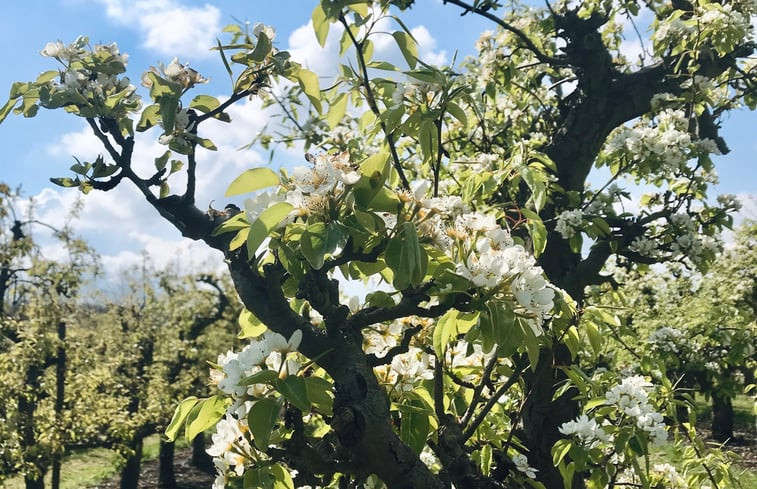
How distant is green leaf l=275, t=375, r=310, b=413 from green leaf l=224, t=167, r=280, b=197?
0.42 metres

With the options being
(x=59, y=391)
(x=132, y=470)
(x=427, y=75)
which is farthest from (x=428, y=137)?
(x=132, y=470)

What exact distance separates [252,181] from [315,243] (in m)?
0.26

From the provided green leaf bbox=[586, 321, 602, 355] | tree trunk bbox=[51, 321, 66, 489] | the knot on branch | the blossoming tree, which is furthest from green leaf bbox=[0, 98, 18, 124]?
tree trunk bbox=[51, 321, 66, 489]

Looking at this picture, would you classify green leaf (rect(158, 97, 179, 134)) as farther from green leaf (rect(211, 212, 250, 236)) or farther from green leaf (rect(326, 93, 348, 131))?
green leaf (rect(326, 93, 348, 131))

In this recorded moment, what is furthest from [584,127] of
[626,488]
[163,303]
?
[163,303]

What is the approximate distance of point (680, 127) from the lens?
12.3 feet

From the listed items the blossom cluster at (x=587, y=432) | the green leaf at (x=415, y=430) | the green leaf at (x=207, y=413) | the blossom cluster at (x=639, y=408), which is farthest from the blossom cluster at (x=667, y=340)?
the green leaf at (x=207, y=413)

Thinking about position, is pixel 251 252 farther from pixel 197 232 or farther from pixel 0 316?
pixel 0 316

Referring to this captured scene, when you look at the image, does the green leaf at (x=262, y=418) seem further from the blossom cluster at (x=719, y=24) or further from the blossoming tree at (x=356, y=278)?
the blossom cluster at (x=719, y=24)

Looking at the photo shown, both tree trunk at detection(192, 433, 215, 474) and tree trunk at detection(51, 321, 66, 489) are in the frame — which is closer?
tree trunk at detection(51, 321, 66, 489)

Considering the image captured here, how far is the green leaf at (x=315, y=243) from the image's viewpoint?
1072 millimetres

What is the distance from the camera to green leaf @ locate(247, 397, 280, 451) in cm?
112

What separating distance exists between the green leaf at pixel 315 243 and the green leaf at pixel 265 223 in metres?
0.06

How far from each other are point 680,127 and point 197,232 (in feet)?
11.0
